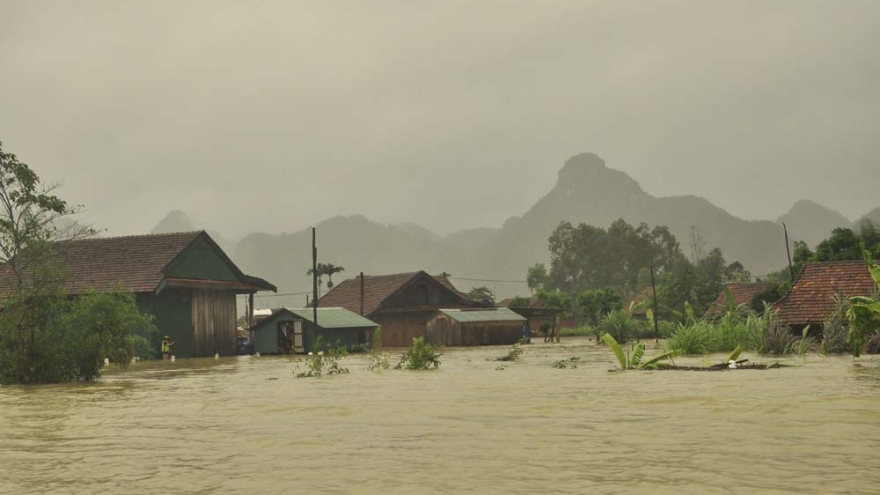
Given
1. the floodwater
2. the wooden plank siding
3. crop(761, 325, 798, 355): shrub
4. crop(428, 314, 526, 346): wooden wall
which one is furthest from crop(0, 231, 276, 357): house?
crop(761, 325, 798, 355): shrub

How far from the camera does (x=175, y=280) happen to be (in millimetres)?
40688

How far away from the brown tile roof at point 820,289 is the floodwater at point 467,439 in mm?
11668

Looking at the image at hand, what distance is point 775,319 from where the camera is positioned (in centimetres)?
2991

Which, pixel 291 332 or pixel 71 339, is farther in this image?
pixel 291 332

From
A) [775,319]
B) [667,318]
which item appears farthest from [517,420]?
[667,318]

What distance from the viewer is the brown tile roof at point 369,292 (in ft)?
201

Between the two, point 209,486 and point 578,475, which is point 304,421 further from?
point 578,475

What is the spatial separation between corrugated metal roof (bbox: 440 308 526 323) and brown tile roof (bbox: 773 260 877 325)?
87.1ft

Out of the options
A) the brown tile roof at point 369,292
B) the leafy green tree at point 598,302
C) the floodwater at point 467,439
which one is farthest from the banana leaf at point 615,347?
the leafy green tree at point 598,302

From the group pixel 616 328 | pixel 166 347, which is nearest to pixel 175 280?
pixel 166 347

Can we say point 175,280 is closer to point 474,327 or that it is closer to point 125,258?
point 125,258

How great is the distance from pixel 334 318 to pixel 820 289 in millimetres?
27332

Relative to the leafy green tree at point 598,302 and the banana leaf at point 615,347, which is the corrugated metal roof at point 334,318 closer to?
the banana leaf at point 615,347

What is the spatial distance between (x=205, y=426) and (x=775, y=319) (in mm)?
22792
